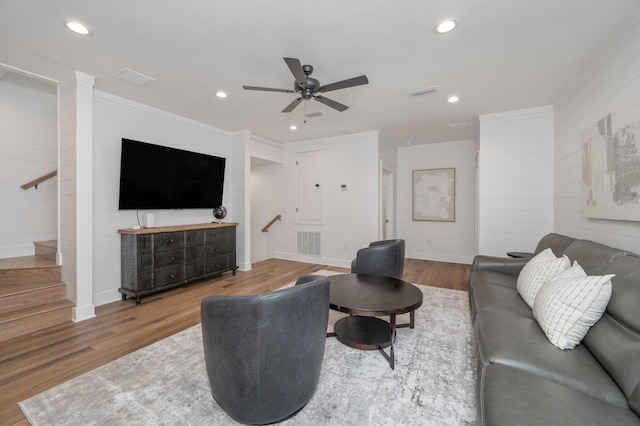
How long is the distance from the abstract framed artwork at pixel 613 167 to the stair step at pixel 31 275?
18.4 feet

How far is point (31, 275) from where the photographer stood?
305cm

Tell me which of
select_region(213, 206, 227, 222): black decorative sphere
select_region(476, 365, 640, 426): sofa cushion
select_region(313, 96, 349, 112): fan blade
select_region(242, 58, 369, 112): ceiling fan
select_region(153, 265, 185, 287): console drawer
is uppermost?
select_region(242, 58, 369, 112): ceiling fan

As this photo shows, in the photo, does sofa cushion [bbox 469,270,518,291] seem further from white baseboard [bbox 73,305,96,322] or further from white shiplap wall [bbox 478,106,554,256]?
white baseboard [bbox 73,305,96,322]

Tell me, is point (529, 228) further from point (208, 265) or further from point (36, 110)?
point (36, 110)

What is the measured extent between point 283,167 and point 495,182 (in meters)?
4.21

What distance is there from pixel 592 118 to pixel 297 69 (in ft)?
9.85

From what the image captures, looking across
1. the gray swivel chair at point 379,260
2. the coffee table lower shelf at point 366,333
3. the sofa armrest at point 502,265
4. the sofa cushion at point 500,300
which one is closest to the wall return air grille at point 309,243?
the gray swivel chair at point 379,260

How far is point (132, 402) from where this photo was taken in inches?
67.6

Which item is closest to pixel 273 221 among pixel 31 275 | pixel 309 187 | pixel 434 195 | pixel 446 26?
pixel 309 187

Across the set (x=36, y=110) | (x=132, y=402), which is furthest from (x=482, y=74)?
(x=36, y=110)

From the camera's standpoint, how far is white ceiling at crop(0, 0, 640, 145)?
2.00 metres

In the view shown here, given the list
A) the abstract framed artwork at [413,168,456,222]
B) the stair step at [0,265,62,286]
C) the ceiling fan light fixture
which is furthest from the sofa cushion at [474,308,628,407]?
the abstract framed artwork at [413,168,456,222]

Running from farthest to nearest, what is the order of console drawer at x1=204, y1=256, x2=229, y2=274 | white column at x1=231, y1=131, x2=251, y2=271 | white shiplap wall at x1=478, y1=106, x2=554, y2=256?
white column at x1=231, y1=131, x2=251, y2=271 → console drawer at x1=204, y1=256, x2=229, y2=274 → white shiplap wall at x1=478, y1=106, x2=554, y2=256

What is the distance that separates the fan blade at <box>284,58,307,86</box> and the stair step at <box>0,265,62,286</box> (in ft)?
11.4
